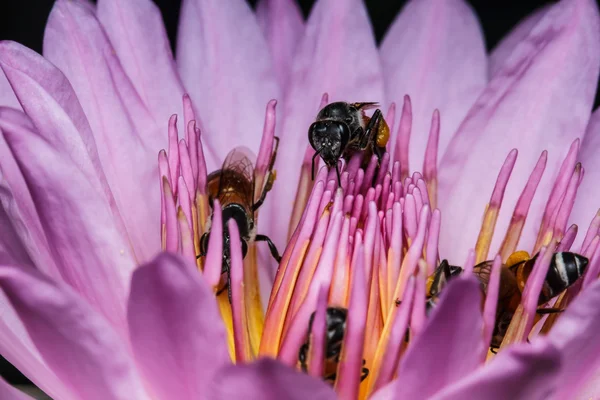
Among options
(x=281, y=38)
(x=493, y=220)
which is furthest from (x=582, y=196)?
(x=281, y=38)

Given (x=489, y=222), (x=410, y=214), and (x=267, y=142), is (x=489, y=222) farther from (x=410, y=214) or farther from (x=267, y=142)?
(x=267, y=142)

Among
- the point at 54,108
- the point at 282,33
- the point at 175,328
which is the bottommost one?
the point at 175,328

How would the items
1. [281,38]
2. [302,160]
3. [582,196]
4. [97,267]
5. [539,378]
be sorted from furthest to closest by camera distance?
[281,38] < [302,160] < [582,196] < [97,267] < [539,378]

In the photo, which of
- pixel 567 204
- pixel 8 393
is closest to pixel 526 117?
pixel 567 204

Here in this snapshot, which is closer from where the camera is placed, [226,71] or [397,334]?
[397,334]

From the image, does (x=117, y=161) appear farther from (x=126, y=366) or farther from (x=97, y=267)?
(x=126, y=366)

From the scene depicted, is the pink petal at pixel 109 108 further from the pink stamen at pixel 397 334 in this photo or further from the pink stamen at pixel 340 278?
the pink stamen at pixel 397 334

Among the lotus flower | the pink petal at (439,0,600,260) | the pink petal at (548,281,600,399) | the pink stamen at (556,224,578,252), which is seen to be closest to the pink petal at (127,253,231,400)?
the lotus flower
